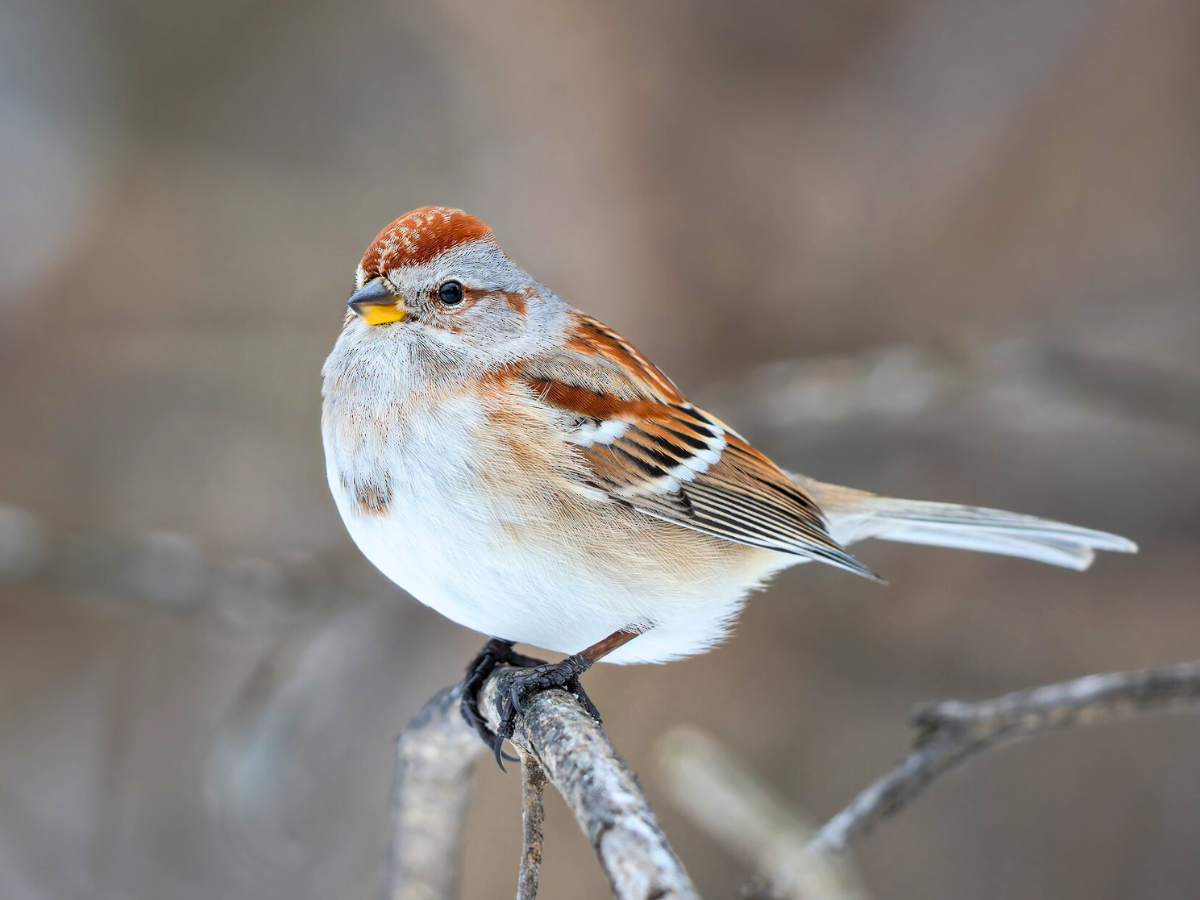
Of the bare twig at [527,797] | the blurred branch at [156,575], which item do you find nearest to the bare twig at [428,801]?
the bare twig at [527,797]

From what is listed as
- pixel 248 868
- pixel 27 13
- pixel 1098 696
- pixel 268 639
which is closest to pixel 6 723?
pixel 268 639

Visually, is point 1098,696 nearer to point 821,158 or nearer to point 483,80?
point 821,158

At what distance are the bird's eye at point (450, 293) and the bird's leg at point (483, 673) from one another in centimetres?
61

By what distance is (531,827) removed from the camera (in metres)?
1.30

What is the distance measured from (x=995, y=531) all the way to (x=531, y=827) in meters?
1.37

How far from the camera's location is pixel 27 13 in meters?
3.89

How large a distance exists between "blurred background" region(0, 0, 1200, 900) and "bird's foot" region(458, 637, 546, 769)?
122cm

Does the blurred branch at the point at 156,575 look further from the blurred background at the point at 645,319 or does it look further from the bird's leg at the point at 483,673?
the bird's leg at the point at 483,673

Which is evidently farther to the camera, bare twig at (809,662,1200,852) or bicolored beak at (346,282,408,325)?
bicolored beak at (346,282,408,325)

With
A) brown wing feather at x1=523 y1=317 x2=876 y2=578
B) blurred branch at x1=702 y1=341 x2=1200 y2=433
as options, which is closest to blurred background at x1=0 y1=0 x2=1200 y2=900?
blurred branch at x1=702 y1=341 x2=1200 y2=433

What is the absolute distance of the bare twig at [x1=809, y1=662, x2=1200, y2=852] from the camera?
154 centimetres

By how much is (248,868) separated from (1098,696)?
86.9 inches

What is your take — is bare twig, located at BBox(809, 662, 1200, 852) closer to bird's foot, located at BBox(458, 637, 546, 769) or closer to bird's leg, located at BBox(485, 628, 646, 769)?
bird's leg, located at BBox(485, 628, 646, 769)

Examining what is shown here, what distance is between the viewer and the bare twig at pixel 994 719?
1541 millimetres
